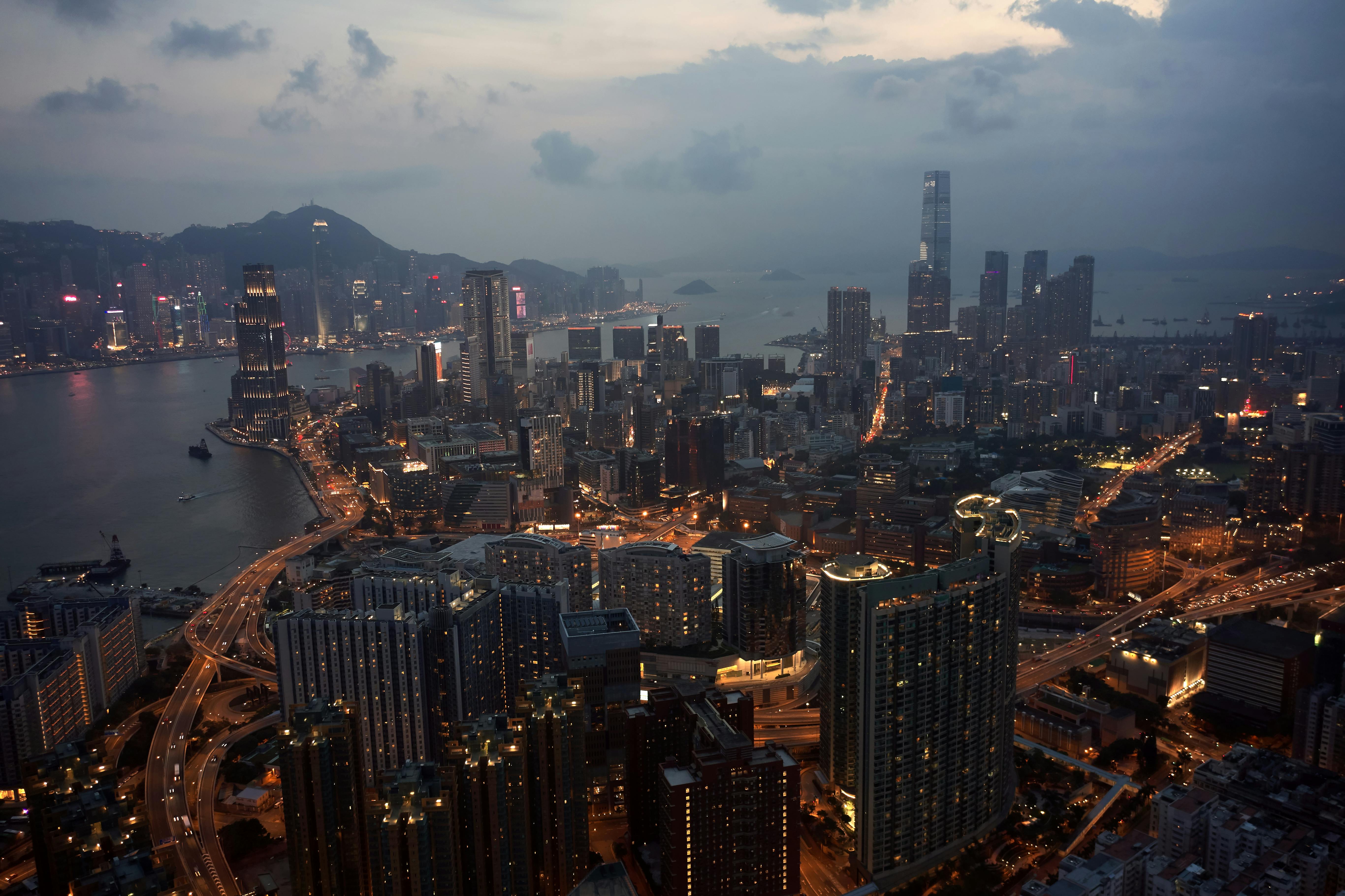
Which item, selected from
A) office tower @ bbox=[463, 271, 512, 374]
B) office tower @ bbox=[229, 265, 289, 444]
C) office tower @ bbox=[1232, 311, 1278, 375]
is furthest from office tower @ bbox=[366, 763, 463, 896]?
office tower @ bbox=[1232, 311, 1278, 375]

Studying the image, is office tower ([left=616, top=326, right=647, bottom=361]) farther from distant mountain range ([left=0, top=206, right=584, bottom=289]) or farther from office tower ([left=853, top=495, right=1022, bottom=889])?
office tower ([left=853, top=495, right=1022, bottom=889])

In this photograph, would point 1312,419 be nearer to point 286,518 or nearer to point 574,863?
point 574,863

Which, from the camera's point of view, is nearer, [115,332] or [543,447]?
[543,447]

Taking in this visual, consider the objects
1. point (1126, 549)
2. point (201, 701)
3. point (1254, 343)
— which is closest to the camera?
point (201, 701)

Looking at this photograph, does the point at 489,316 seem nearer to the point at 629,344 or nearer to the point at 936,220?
the point at 629,344

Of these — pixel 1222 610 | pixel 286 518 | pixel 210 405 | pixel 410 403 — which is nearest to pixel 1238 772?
pixel 1222 610

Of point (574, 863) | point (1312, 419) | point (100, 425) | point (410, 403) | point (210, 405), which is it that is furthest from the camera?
point (210, 405)

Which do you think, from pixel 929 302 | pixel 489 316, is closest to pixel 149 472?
pixel 489 316
